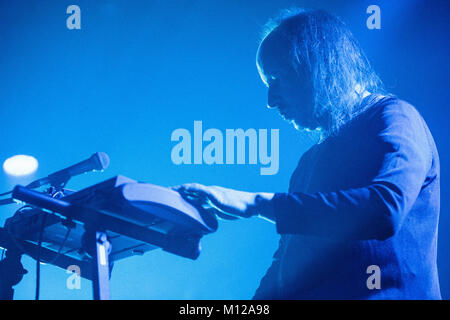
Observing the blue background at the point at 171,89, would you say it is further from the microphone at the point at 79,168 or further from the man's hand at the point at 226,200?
the man's hand at the point at 226,200

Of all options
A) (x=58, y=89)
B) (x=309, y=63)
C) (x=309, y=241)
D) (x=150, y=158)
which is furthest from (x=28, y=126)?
(x=309, y=241)

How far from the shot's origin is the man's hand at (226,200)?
3.21 feet

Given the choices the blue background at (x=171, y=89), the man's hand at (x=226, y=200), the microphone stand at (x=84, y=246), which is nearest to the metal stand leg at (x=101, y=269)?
the microphone stand at (x=84, y=246)

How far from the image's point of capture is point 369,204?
99cm

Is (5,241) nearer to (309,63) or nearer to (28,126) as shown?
(309,63)

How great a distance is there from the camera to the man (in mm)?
1003

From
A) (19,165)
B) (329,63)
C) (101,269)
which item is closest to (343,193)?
(101,269)

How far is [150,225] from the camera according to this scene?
1.08 meters

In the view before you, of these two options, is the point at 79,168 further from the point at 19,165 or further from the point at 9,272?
the point at 19,165

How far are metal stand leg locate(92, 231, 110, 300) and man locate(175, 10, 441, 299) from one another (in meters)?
0.22

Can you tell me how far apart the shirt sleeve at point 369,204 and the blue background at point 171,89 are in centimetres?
156

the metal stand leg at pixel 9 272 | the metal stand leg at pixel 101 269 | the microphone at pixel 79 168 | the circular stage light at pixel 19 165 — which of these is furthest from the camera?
the circular stage light at pixel 19 165

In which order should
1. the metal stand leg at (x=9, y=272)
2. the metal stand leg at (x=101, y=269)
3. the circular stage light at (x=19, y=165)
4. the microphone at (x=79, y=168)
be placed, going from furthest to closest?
the circular stage light at (x=19, y=165) < the microphone at (x=79, y=168) < the metal stand leg at (x=9, y=272) < the metal stand leg at (x=101, y=269)
